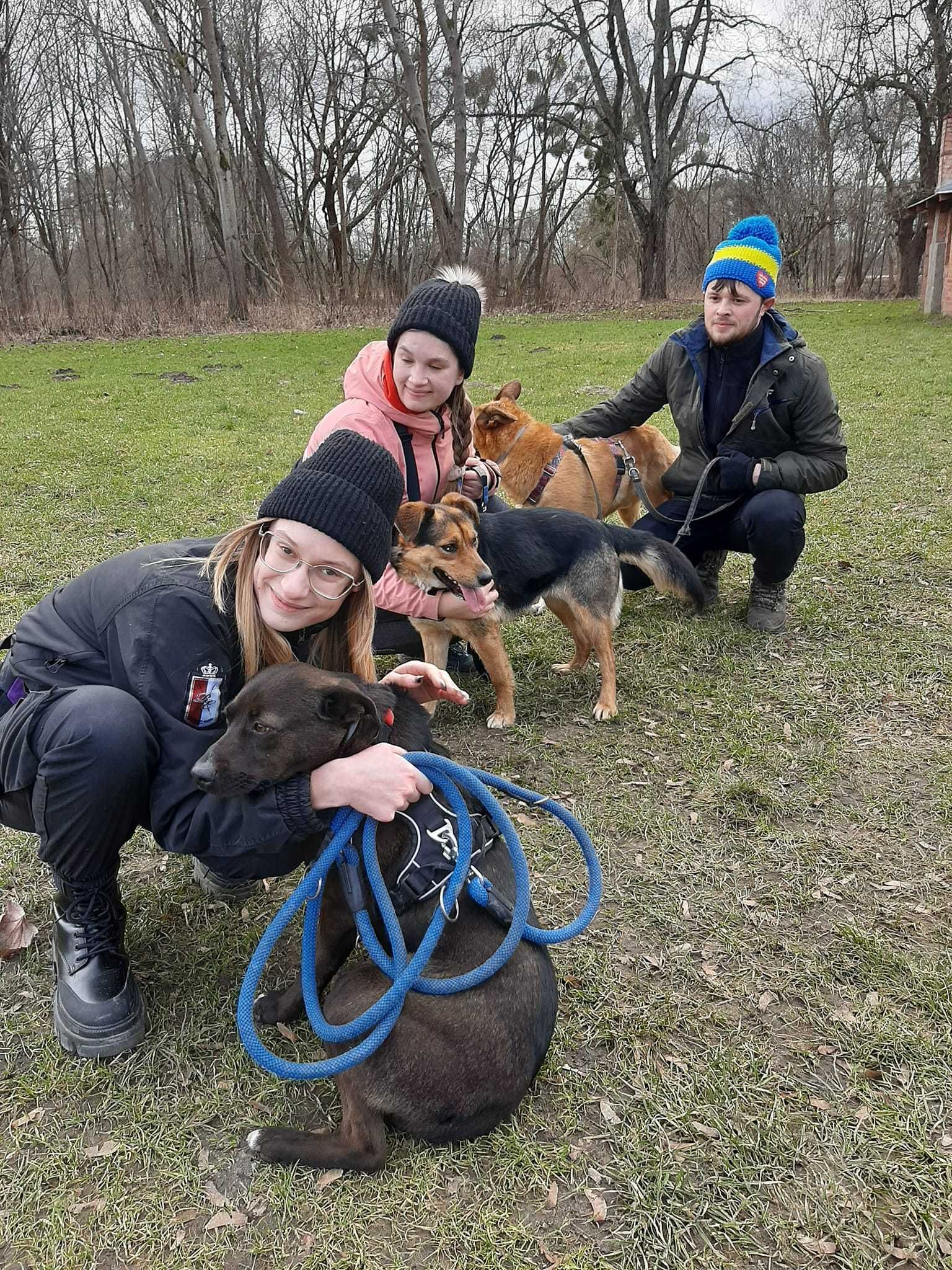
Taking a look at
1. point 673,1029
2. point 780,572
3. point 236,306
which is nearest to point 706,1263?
point 673,1029

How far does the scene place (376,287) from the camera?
26953 millimetres

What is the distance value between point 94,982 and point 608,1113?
1530 millimetres

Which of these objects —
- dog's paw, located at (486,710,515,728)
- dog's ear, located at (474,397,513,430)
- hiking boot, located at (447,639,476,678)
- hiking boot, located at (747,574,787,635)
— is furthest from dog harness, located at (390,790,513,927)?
dog's ear, located at (474,397,513,430)

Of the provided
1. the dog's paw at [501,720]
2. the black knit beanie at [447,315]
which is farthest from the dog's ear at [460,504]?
the dog's paw at [501,720]

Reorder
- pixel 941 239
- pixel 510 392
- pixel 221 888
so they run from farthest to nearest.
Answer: pixel 941 239 < pixel 510 392 < pixel 221 888

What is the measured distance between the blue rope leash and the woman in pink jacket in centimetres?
156

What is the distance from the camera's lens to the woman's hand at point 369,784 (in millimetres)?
2232

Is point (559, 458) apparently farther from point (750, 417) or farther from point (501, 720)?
point (501, 720)

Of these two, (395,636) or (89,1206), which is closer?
(89,1206)

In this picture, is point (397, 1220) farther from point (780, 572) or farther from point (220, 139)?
point (220, 139)

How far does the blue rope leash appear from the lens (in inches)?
79.3

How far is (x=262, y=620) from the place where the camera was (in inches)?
94.7

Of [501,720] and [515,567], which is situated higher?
[515,567]

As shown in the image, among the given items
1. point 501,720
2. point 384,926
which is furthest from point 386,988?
point 501,720
